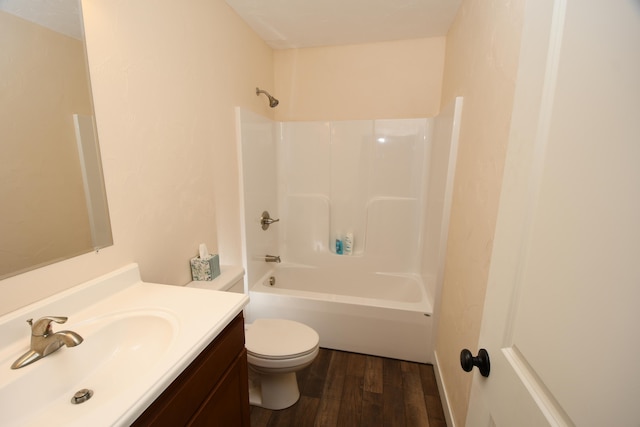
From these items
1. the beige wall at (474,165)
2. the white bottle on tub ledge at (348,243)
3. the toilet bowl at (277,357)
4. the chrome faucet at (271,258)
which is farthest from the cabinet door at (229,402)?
the white bottle on tub ledge at (348,243)

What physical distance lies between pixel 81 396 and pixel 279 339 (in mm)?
979

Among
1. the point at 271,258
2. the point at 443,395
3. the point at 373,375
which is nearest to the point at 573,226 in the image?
the point at 443,395

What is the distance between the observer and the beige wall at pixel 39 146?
0.70 metres

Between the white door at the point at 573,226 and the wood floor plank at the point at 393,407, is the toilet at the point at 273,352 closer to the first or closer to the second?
the wood floor plank at the point at 393,407

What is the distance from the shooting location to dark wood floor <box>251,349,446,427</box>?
4.78ft

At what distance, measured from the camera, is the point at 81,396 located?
63 centimetres

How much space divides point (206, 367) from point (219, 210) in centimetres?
105

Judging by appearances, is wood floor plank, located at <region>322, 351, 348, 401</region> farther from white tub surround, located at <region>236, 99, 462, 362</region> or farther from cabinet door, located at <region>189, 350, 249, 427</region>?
cabinet door, located at <region>189, 350, 249, 427</region>

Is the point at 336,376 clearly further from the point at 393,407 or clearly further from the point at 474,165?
the point at 474,165

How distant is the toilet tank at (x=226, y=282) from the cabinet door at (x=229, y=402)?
50 cm

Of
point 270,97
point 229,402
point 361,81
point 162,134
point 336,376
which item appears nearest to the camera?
point 229,402

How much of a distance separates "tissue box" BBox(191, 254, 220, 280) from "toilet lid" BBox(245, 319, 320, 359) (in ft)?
1.42

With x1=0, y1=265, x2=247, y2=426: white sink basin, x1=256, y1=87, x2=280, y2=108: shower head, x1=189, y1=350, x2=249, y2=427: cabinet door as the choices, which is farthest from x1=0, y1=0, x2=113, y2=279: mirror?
x1=256, y1=87, x2=280, y2=108: shower head

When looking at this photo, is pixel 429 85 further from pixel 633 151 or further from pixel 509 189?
pixel 633 151
